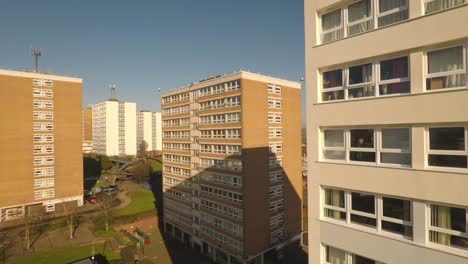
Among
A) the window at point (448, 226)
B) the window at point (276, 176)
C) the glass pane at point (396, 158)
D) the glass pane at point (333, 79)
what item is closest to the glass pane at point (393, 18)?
the glass pane at point (333, 79)

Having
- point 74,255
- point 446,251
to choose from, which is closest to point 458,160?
point 446,251

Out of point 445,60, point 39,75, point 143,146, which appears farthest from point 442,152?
point 143,146

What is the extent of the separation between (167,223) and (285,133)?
74.7ft

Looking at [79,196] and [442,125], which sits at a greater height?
[442,125]

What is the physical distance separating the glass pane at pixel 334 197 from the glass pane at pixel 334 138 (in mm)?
1264

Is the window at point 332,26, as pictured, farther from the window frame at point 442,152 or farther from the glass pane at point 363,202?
the glass pane at point 363,202

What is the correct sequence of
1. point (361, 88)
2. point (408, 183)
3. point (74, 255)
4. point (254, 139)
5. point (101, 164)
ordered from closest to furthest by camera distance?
point (408, 183), point (361, 88), point (254, 139), point (74, 255), point (101, 164)

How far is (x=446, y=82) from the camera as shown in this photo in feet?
19.3

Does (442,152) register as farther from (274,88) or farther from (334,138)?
(274,88)

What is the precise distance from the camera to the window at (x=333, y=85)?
24.8ft

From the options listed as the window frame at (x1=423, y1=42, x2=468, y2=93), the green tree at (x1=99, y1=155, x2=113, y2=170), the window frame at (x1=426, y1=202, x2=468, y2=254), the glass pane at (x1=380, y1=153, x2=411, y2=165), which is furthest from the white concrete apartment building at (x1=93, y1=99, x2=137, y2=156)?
the window frame at (x1=426, y1=202, x2=468, y2=254)

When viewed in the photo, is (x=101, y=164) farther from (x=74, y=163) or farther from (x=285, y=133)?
(x=285, y=133)

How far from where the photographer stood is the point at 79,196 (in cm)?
4622

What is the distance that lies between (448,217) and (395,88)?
116 inches
